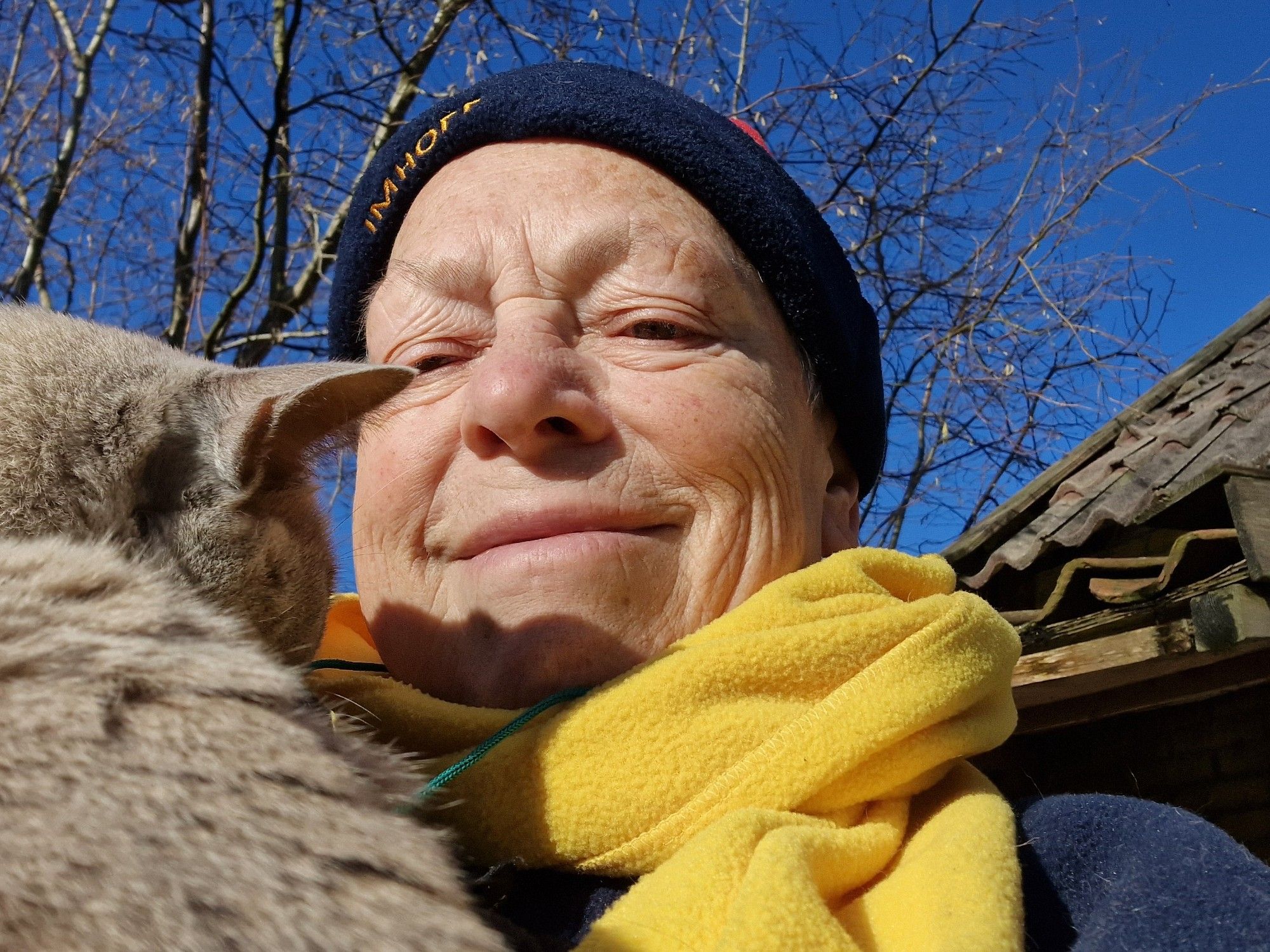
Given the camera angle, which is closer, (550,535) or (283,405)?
(283,405)

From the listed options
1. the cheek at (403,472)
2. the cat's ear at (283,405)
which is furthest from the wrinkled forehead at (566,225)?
the cat's ear at (283,405)

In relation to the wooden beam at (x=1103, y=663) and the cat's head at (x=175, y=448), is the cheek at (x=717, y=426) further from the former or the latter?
the wooden beam at (x=1103, y=663)

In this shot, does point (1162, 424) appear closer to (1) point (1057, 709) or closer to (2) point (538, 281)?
(1) point (1057, 709)

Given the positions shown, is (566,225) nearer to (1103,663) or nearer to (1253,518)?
(1253,518)

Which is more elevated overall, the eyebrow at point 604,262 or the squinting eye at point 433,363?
the eyebrow at point 604,262

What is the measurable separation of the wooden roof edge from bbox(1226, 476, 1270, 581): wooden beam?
4.77 feet

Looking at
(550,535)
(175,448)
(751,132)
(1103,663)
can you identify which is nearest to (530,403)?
(550,535)

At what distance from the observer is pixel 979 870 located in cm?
116

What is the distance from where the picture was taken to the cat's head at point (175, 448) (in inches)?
45.2

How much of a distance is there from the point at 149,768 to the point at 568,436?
99 cm

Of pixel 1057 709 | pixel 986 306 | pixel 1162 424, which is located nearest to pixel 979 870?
pixel 1057 709

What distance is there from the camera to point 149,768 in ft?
2.39

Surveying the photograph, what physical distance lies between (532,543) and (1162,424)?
4278mm

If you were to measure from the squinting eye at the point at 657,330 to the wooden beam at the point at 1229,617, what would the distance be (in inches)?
91.1
